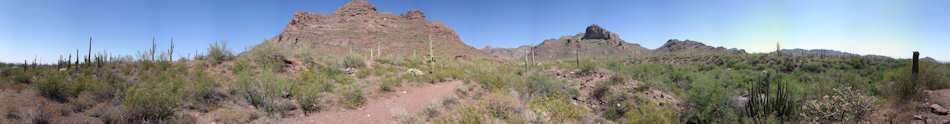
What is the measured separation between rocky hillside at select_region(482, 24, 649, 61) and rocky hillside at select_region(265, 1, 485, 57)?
2012 centimetres

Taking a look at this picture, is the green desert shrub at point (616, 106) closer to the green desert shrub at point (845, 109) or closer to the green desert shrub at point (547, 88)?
the green desert shrub at point (547, 88)

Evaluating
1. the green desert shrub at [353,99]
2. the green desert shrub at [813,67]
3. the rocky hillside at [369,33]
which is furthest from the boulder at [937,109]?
the rocky hillside at [369,33]

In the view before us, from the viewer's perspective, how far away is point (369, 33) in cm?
5200

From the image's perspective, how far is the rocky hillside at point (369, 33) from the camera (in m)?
47.0

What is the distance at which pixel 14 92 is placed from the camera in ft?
17.2

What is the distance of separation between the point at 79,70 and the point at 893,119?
18.3 meters

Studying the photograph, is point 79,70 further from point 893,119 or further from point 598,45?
point 598,45

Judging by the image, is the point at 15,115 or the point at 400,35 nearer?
the point at 15,115

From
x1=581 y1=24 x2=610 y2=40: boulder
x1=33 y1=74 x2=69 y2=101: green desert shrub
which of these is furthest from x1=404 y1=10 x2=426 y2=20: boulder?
x1=33 y1=74 x2=69 y2=101: green desert shrub

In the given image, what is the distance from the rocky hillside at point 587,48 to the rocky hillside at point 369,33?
2012cm

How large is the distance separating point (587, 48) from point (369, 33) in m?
49.5

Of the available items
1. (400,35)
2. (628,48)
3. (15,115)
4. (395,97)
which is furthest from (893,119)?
(628,48)

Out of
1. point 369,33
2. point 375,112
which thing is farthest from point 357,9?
point 375,112

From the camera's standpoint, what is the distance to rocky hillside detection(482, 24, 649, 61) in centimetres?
6656
